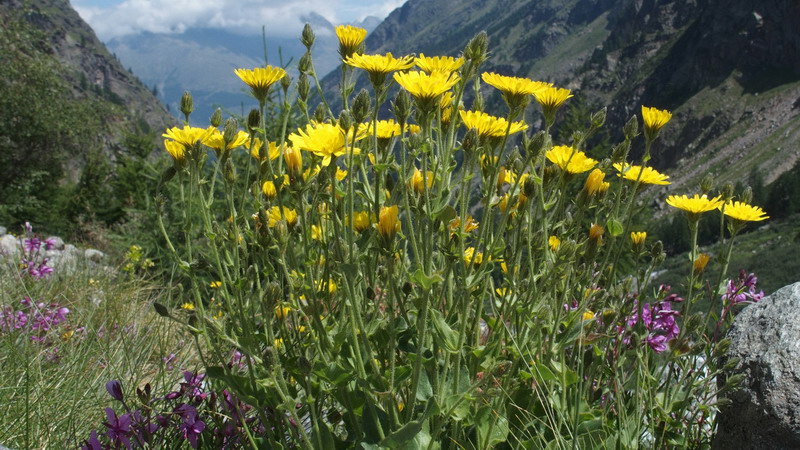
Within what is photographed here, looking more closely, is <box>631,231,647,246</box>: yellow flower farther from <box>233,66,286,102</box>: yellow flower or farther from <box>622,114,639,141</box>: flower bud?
<box>233,66,286,102</box>: yellow flower

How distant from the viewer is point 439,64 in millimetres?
2289

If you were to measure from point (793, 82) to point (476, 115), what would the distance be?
125m

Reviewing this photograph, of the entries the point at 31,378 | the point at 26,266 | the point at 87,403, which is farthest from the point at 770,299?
the point at 26,266

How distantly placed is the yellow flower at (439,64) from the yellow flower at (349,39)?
0.89 feet

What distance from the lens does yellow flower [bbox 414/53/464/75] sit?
7.16ft

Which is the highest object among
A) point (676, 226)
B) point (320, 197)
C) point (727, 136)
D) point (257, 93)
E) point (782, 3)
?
point (782, 3)

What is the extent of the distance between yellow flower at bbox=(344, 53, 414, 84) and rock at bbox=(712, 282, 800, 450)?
207cm

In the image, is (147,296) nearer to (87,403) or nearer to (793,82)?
(87,403)

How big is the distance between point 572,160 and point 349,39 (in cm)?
108

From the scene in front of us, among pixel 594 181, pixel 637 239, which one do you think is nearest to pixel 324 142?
pixel 594 181

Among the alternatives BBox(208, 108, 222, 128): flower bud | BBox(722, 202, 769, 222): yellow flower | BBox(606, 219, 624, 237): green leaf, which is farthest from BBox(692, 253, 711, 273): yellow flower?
BBox(208, 108, 222, 128): flower bud

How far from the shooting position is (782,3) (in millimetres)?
102938

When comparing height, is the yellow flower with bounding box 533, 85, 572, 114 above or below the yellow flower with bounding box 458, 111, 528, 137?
above

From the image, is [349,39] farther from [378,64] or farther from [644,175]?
[644,175]
